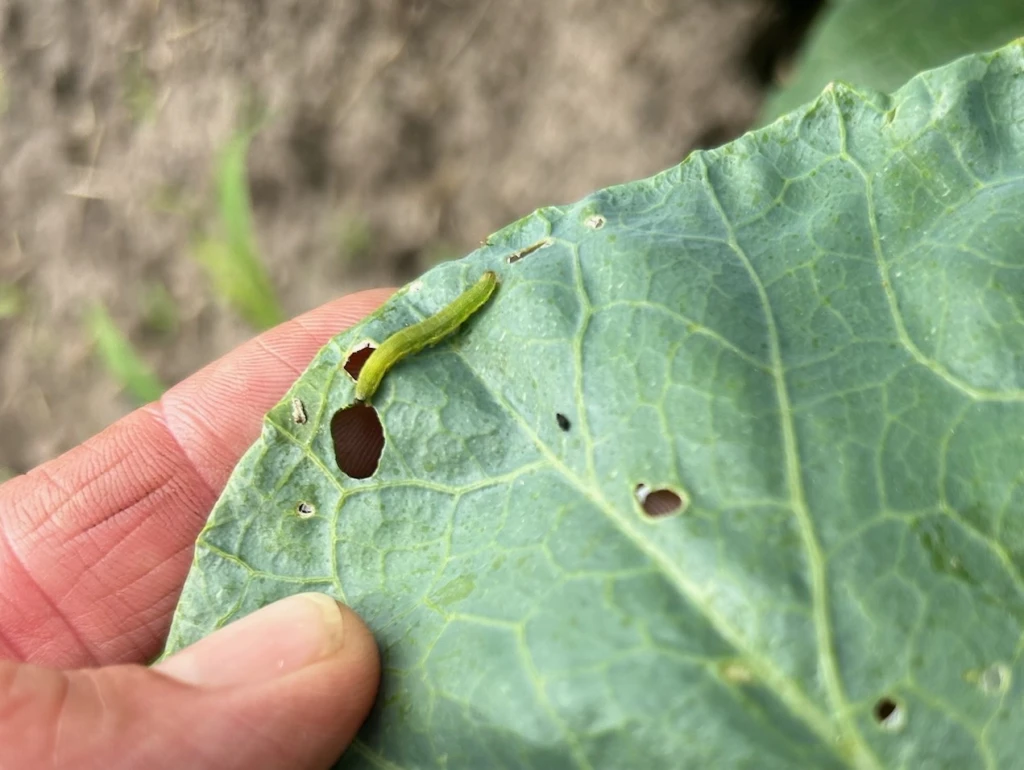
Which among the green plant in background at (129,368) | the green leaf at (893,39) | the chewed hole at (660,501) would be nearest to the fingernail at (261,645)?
the chewed hole at (660,501)

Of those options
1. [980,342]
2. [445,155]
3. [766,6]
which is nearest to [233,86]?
[445,155]

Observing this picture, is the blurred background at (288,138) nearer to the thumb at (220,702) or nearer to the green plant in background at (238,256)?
the green plant in background at (238,256)

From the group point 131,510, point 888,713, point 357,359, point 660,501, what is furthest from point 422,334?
point 131,510

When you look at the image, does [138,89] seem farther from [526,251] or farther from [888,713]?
[888,713]

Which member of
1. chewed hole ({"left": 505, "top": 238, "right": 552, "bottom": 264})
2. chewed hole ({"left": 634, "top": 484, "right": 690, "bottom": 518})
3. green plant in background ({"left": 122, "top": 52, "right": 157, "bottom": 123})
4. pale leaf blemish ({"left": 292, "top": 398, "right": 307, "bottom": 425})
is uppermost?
green plant in background ({"left": 122, "top": 52, "right": 157, "bottom": 123})

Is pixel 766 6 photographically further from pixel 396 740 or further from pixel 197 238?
pixel 396 740

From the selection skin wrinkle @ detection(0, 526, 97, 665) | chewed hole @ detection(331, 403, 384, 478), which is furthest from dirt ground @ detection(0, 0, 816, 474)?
chewed hole @ detection(331, 403, 384, 478)

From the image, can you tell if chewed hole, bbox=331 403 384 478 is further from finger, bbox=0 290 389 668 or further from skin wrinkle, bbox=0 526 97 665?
skin wrinkle, bbox=0 526 97 665
